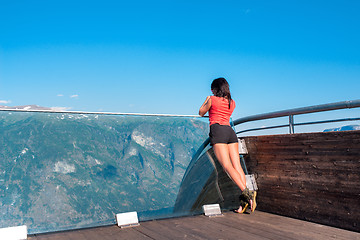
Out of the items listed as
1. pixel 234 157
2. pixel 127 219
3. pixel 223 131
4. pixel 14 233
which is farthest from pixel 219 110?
pixel 14 233

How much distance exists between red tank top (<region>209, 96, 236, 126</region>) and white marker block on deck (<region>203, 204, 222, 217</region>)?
0.95 metres

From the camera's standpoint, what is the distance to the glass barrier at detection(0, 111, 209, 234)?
317cm

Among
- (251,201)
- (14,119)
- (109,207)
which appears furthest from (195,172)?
(14,119)

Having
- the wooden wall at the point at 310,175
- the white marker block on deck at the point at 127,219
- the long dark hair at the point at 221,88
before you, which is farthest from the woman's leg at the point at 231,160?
the white marker block on deck at the point at 127,219

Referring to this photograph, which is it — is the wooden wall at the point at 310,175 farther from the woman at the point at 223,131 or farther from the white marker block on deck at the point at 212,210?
the white marker block on deck at the point at 212,210

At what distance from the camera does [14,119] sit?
339 centimetres

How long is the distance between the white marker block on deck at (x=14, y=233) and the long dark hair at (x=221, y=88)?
7.87 ft

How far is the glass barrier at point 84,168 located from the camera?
3.17 m

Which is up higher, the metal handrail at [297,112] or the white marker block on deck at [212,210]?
A: the metal handrail at [297,112]

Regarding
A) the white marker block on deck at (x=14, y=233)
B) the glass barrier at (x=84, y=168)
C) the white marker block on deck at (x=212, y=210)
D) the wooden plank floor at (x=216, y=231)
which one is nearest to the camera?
the white marker block on deck at (x=14, y=233)

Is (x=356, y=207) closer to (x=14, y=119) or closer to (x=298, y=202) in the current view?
(x=298, y=202)

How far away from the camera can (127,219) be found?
3.47 m

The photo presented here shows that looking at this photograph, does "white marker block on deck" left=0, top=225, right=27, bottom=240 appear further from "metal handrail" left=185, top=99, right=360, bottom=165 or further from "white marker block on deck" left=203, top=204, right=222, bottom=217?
"metal handrail" left=185, top=99, right=360, bottom=165

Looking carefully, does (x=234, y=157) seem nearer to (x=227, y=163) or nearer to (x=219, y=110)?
(x=227, y=163)
